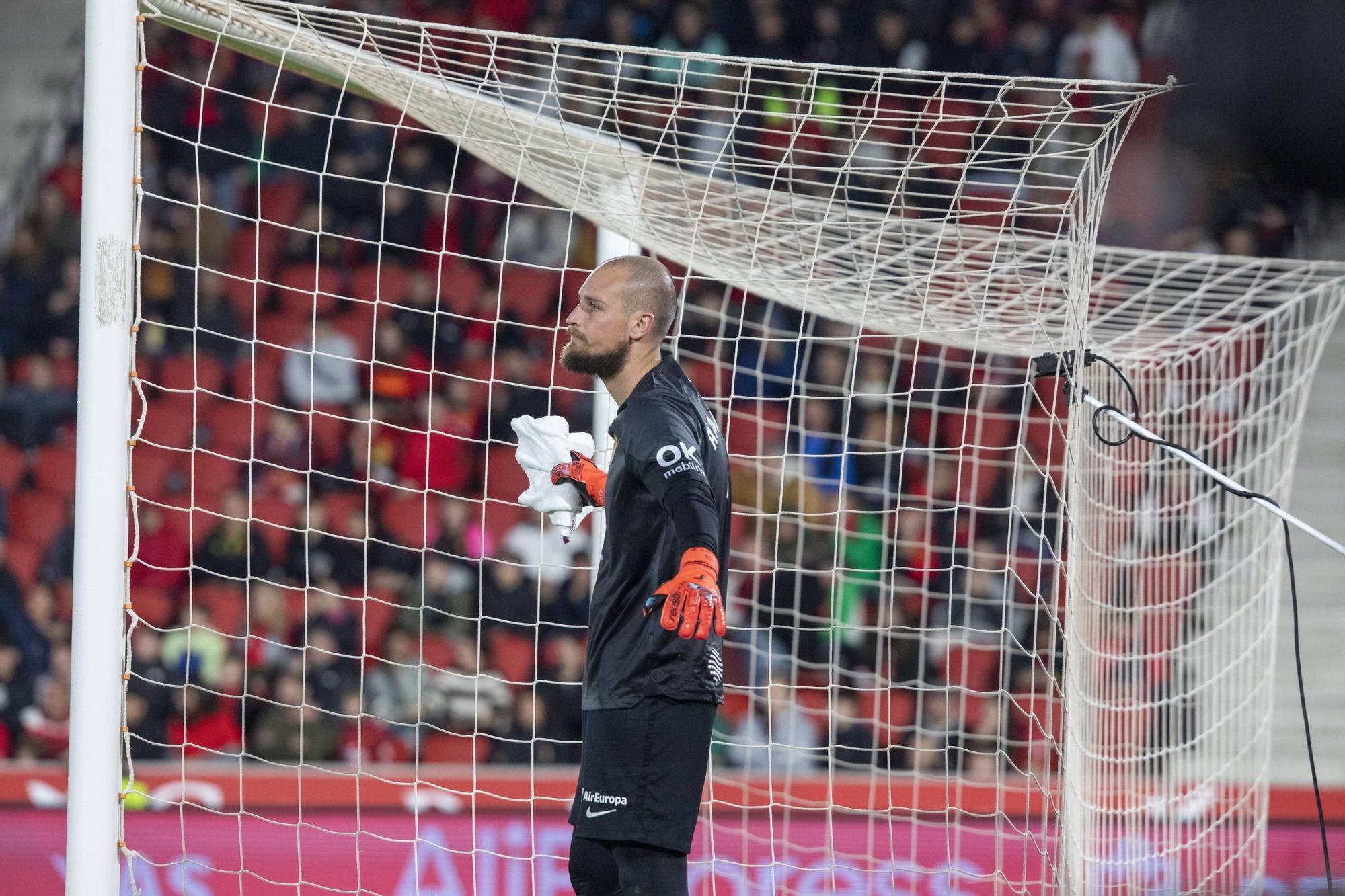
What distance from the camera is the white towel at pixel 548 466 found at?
2863 millimetres

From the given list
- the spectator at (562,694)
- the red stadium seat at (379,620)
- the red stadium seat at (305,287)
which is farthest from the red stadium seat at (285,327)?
the spectator at (562,694)

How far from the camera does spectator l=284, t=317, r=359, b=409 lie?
6254 mm

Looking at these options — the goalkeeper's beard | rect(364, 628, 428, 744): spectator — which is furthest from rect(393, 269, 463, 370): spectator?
the goalkeeper's beard

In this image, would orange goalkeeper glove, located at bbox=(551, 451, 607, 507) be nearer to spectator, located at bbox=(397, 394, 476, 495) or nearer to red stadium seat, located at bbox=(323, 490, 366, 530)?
spectator, located at bbox=(397, 394, 476, 495)

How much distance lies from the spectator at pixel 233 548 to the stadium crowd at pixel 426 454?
0.05ft

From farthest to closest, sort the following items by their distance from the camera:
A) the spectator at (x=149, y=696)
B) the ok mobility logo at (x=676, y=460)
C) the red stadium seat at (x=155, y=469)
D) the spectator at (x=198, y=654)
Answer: the red stadium seat at (x=155, y=469), the spectator at (x=198, y=654), the spectator at (x=149, y=696), the ok mobility logo at (x=676, y=460)

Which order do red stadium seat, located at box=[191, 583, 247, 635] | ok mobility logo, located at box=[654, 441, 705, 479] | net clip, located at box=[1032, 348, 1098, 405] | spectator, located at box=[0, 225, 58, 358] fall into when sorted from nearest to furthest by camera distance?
1. ok mobility logo, located at box=[654, 441, 705, 479]
2. net clip, located at box=[1032, 348, 1098, 405]
3. red stadium seat, located at box=[191, 583, 247, 635]
4. spectator, located at box=[0, 225, 58, 358]

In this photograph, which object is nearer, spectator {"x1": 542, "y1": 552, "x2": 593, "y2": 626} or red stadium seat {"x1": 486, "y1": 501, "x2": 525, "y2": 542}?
spectator {"x1": 542, "y1": 552, "x2": 593, "y2": 626}

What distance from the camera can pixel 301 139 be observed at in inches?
252

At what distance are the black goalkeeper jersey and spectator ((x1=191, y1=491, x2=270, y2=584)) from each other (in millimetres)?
3722

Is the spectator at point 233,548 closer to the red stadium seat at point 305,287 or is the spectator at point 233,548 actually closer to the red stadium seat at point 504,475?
the red stadium seat at point 305,287

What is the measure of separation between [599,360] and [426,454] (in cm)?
303

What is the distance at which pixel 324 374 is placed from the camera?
6.26 m

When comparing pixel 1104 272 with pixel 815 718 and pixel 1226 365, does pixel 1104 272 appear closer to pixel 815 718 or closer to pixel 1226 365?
pixel 1226 365
